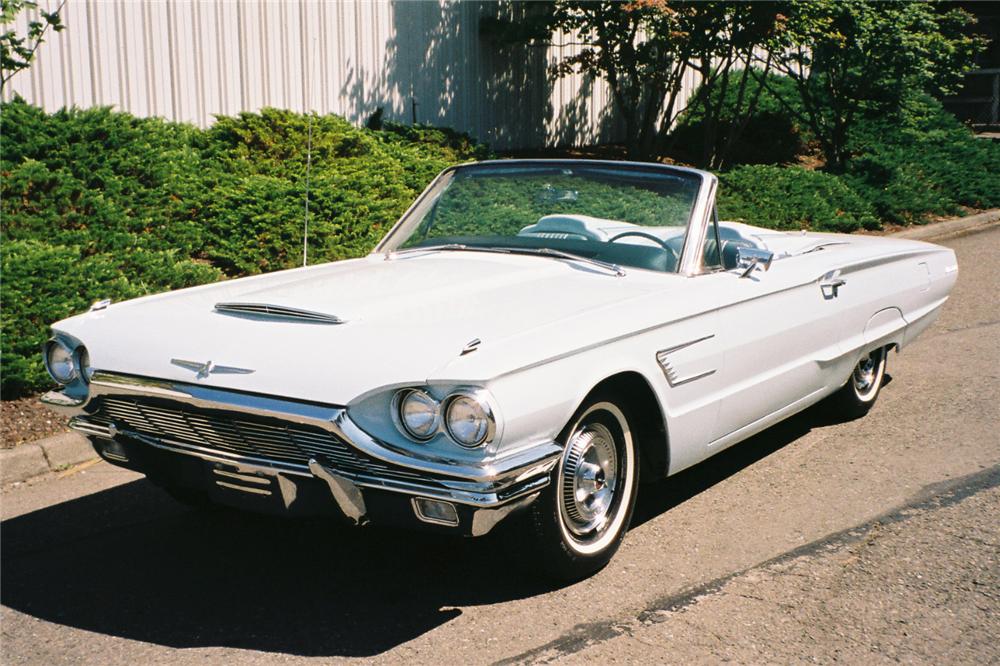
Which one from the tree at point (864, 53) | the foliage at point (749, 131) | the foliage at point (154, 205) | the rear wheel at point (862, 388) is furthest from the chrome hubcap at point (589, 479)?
the foliage at point (749, 131)

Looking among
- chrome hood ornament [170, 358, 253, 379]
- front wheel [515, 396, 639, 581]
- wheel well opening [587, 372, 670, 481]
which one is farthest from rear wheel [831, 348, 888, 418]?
chrome hood ornament [170, 358, 253, 379]

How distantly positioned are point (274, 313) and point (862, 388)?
3.71 meters

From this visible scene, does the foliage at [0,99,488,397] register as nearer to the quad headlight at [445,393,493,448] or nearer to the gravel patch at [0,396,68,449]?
the gravel patch at [0,396,68,449]

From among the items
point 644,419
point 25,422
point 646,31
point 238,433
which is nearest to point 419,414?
point 238,433

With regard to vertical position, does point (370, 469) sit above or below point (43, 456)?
above

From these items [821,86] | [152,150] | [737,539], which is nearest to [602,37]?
[821,86]

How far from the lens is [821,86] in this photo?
62.0 feet

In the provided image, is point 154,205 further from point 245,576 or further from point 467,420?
point 467,420

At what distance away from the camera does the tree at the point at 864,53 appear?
49.9 ft

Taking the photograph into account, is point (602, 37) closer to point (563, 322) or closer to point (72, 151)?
point (72, 151)

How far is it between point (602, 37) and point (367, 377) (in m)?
12.2

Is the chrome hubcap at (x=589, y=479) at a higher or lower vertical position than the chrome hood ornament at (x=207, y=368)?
lower

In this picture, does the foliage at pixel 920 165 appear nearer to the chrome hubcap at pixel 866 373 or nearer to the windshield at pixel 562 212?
the chrome hubcap at pixel 866 373

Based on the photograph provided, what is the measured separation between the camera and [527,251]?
492 cm
